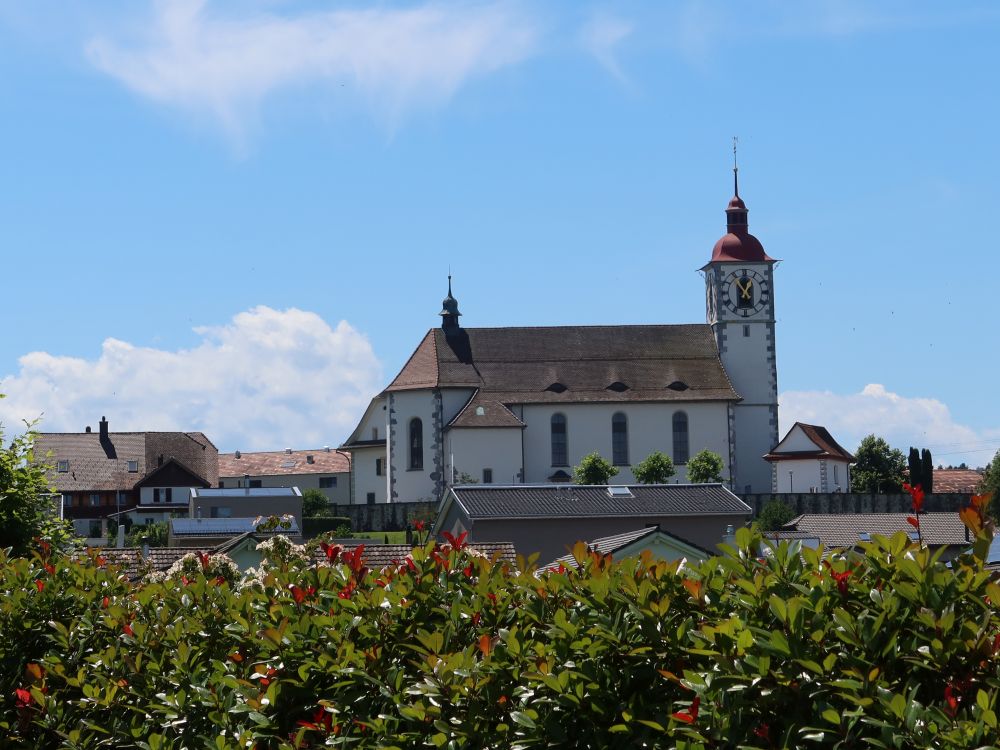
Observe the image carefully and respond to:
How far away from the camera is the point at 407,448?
72688 mm

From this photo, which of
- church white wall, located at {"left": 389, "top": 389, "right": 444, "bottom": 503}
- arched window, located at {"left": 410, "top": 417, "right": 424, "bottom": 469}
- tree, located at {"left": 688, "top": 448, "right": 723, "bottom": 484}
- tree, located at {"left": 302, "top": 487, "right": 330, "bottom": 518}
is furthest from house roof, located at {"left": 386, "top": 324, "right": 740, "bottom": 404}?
tree, located at {"left": 302, "top": 487, "right": 330, "bottom": 518}

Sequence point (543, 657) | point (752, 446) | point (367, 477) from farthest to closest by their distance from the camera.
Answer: point (367, 477) → point (752, 446) → point (543, 657)

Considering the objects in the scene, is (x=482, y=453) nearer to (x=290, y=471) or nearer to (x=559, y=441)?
(x=559, y=441)

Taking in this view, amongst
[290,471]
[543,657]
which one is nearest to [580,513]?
[543,657]

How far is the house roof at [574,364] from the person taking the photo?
2879 inches

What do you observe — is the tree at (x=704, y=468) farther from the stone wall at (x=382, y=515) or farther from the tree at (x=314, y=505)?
the tree at (x=314, y=505)

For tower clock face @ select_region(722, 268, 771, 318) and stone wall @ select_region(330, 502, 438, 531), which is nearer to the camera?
stone wall @ select_region(330, 502, 438, 531)

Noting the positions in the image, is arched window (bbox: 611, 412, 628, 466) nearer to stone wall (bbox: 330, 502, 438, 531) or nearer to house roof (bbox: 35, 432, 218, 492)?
stone wall (bbox: 330, 502, 438, 531)

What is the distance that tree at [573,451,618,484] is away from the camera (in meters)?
68.6

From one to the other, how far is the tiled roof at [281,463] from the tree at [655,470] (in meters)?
34.9

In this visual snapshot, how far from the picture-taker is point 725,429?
72500 millimetres

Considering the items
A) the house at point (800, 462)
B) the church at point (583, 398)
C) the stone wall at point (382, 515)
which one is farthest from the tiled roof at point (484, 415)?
the house at point (800, 462)

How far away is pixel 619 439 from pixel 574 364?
4860 mm

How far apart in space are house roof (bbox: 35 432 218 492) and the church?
17754mm
